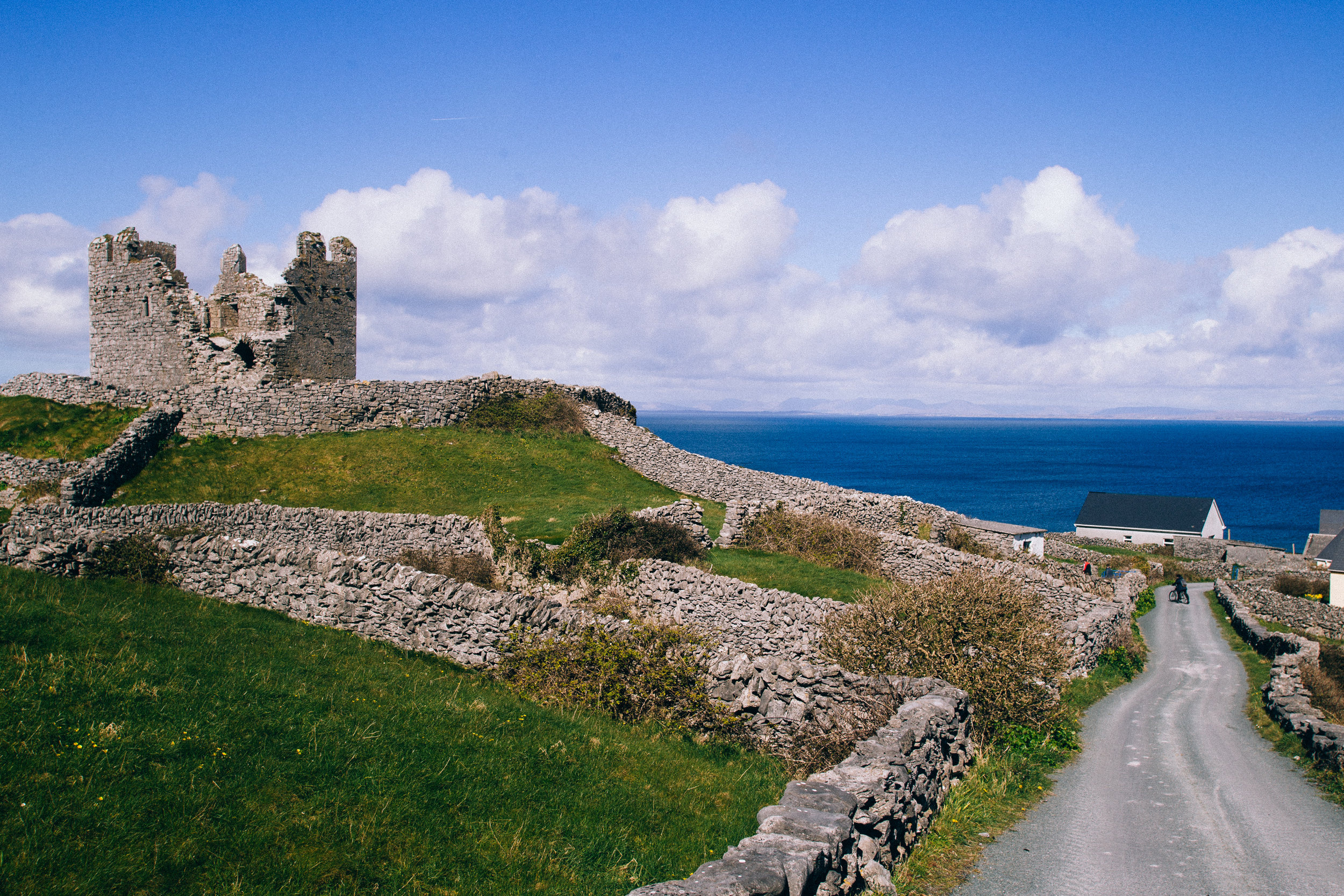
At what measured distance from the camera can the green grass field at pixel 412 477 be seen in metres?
25.2

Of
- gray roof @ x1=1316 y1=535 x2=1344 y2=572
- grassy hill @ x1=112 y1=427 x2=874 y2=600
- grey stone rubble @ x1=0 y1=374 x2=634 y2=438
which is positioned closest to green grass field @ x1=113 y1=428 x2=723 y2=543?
grassy hill @ x1=112 y1=427 x2=874 y2=600

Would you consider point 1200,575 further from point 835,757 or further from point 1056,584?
point 835,757

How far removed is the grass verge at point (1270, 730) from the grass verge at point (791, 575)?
8.57 meters

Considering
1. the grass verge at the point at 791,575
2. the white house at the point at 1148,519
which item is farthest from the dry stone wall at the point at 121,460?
the white house at the point at 1148,519

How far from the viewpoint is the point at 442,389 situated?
111 ft

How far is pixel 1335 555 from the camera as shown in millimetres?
51938

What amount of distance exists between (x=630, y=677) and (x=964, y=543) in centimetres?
2177

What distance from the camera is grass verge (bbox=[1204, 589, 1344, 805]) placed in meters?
12.5

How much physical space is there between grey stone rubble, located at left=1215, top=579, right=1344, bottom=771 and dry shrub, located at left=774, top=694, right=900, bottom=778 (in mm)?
8578

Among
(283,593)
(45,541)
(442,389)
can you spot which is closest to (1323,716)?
(283,593)

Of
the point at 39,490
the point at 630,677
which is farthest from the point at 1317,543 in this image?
the point at 39,490

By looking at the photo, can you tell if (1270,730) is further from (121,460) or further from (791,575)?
(121,460)

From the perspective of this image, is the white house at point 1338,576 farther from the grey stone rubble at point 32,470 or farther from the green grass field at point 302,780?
the grey stone rubble at point 32,470

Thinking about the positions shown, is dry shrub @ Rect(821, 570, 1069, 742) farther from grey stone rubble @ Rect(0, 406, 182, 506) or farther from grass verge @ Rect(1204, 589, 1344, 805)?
grey stone rubble @ Rect(0, 406, 182, 506)
